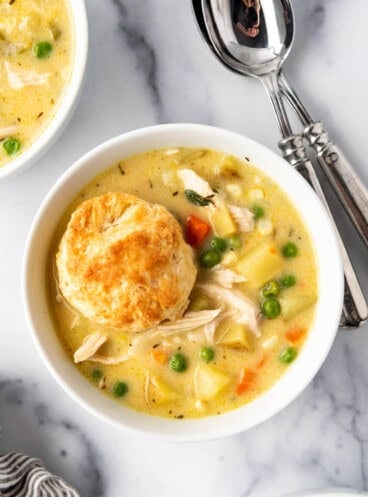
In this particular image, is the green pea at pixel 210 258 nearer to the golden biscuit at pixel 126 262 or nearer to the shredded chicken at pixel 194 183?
the golden biscuit at pixel 126 262

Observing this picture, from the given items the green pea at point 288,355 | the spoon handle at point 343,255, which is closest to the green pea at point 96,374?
the green pea at point 288,355

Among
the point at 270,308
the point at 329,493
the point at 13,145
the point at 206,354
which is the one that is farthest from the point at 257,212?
the point at 329,493

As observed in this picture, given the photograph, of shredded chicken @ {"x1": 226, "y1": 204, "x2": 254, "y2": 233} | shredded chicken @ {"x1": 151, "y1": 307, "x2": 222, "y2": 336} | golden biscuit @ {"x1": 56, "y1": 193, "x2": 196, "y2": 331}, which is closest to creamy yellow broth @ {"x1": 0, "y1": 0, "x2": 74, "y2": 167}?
golden biscuit @ {"x1": 56, "y1": 193, "x2": 196, "y2": 331}

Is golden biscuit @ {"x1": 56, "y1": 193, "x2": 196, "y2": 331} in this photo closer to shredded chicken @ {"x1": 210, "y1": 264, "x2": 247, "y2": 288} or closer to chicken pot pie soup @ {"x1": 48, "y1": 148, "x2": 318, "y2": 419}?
chicken pot pie soup @ {"x1": 48, "y1": 148, "x2": 318, "y2": 419}

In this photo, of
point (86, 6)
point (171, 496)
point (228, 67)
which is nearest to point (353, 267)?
point (228, 67)

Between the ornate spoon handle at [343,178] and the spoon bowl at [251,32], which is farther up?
the spoon bowl at [251,32]

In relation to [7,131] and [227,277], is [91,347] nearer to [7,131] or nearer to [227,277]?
[227,277]
